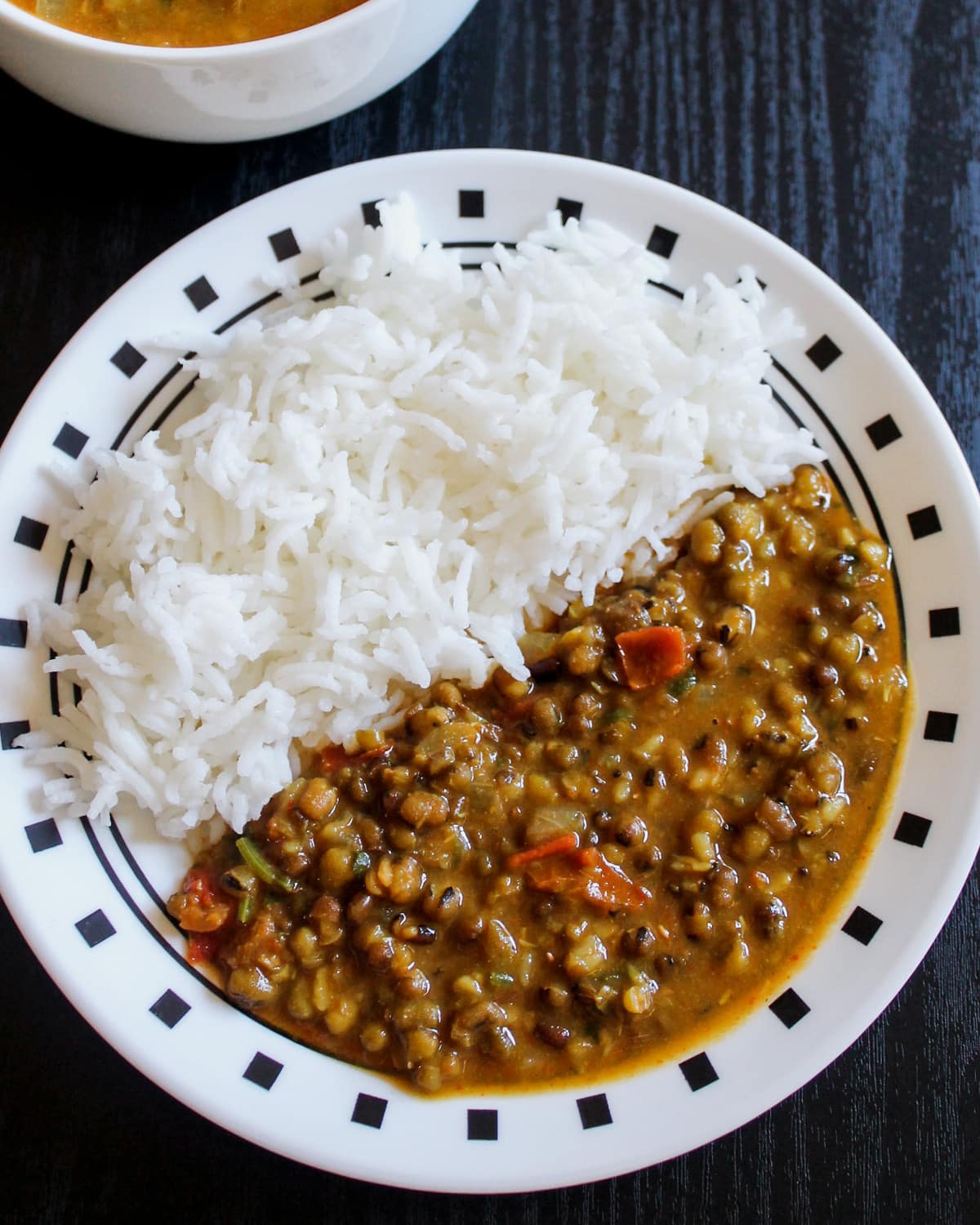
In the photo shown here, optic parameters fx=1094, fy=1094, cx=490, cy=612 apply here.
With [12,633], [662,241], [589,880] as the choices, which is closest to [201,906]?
[12,633]

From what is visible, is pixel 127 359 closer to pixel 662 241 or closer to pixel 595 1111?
pixel 662 241

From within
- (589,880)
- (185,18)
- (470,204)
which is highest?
(185,18)

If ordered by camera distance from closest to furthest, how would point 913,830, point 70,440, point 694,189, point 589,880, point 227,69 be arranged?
point 227,69 → point 589,880 → point 913,830 → point 70,440 → point 694,189

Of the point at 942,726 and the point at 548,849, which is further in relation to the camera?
the point at 942,726

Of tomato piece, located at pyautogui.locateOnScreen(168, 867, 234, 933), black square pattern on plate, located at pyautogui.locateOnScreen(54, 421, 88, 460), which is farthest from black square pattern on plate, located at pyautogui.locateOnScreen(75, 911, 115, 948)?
black square pattern on plate, located at pyautogui.locateOnScreen(54, 421, 88, 460)

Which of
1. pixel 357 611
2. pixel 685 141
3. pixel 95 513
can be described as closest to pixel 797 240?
pixel 685 141

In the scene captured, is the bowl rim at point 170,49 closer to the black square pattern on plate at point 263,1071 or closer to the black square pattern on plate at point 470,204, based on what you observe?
the black square pattern on plate at point 470,204
